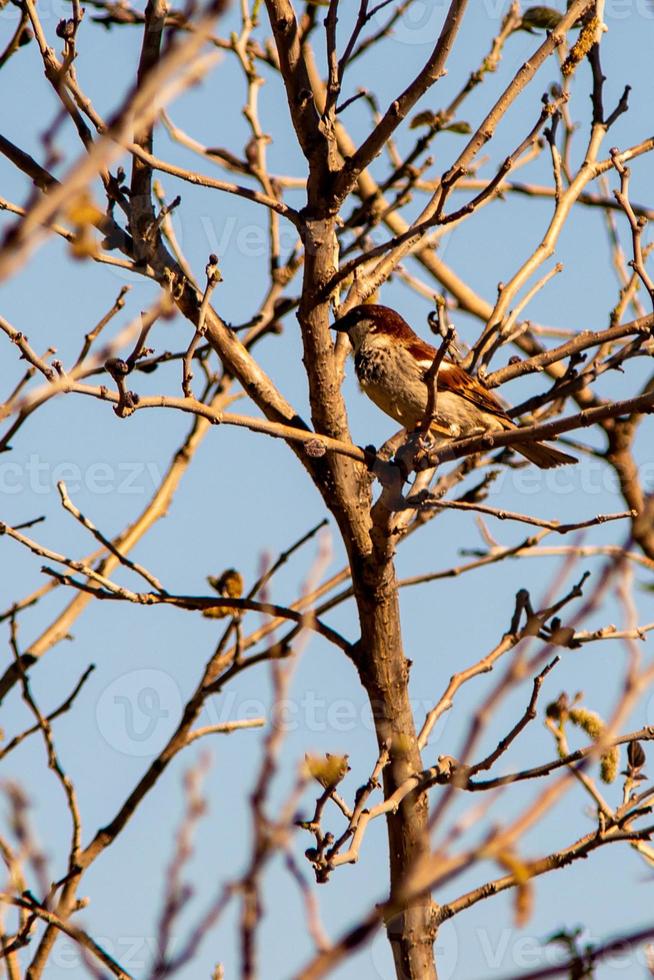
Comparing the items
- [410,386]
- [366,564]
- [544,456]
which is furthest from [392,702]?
[410,386]

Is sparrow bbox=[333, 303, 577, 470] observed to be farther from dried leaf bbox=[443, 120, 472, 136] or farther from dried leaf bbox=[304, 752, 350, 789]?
dried leaf bbox=[304, 752, 350, 789]

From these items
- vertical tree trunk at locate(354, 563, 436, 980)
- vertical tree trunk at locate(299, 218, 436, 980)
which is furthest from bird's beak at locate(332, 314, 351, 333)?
vertical tree trunk at locate(354, 563, 436, 980)

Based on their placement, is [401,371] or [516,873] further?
[401,371]

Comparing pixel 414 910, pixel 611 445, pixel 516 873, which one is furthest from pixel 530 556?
pixel 516 873

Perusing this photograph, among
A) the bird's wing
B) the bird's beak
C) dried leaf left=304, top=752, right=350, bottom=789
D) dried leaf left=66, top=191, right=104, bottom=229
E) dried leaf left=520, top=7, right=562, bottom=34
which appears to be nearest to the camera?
dried leaf left=66, top=191, right=104, bottom=229

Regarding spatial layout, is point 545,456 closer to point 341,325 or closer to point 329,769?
point 341,325

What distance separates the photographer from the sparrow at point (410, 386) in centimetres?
550

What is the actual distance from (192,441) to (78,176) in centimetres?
451

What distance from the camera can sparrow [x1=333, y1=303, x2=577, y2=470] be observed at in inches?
217

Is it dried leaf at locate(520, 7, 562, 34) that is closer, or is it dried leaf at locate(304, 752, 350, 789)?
dried leaf at locate(304, 752, 350, 789)

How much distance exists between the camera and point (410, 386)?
5.55m

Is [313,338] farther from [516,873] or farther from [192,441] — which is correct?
[516,873]

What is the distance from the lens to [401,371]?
557 centimetres

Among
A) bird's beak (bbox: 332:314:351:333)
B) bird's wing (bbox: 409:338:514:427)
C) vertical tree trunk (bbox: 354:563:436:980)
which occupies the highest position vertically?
bird's wing (bbox: 409:338:514:427)
